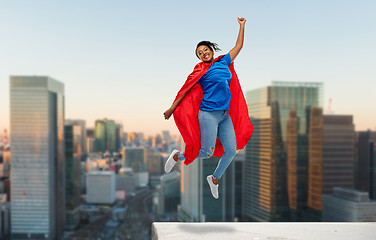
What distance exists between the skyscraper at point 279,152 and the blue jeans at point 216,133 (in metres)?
100

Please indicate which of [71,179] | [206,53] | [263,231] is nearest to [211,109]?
[206,53]

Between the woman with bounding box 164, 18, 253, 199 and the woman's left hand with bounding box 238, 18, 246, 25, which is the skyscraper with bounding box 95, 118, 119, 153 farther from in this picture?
the woman's left hand with bounding box 238, 18, 246, 25

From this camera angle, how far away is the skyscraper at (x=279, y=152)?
101938mm

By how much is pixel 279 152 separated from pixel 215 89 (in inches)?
4007

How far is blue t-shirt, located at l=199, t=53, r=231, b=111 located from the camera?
5215 mm

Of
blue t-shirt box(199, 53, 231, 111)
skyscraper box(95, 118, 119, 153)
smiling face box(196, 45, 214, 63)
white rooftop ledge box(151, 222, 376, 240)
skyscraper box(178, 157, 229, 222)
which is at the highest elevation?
smiling face box(196, 45, 214, 63)

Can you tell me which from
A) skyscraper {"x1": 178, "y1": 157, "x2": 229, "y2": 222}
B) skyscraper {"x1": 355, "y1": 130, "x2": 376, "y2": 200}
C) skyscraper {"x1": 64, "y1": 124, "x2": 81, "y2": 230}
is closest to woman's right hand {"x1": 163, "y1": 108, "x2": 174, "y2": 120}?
skyscraper {"x1": 178, "y1": 157, "x2": 229, "y2": 222}

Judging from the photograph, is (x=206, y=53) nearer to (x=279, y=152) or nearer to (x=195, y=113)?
(x=195, y=113)

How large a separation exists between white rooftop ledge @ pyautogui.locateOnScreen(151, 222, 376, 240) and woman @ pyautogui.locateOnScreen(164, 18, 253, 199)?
0.93 m

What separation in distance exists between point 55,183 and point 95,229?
1946 cm

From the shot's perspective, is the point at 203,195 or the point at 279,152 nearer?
the point at 279,152

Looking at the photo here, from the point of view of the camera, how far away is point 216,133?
5.25 metres

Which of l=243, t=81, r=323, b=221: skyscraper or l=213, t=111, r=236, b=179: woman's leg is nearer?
l=213, t=111, r=236, b=179: woman's leg

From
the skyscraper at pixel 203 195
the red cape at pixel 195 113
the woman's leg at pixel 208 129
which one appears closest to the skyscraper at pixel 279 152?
the skyscraper at pixel 203 195
